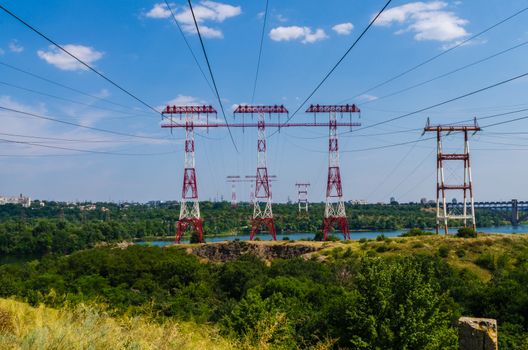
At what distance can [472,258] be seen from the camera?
3638 centimetres

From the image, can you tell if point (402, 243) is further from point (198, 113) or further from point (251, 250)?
point (198, 113)

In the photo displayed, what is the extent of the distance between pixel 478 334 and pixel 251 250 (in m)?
41.5

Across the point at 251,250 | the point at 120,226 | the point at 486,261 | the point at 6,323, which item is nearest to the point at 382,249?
the point at 486,261

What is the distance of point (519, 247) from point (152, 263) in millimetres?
32452

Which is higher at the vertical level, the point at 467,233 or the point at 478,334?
the point at 478,334

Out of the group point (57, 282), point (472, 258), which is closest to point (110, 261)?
point (57, 282)

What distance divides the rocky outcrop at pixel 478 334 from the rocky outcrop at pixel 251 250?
122 ft

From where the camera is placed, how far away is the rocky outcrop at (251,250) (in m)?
45.7

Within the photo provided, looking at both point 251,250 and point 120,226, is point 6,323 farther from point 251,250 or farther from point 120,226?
point 120,226

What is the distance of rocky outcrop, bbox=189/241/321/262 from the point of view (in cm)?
4572

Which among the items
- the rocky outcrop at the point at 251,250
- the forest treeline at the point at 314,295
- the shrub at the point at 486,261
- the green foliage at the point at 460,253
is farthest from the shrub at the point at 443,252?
the rocky outcrop at the point at 251,250

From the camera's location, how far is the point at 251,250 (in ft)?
159

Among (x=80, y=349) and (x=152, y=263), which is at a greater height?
(x=80, y=349)

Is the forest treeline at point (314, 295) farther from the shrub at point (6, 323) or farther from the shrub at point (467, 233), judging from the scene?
the shrub at point (467, 233)
